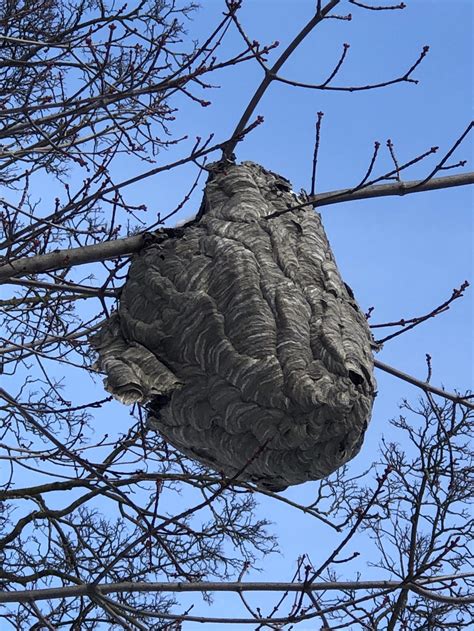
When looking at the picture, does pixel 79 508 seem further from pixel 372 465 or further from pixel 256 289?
pixel 256 289

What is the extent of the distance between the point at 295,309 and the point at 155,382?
2.13 ft

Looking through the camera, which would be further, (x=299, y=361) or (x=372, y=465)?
(x=372, y=465)

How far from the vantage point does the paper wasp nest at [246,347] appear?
3.65m

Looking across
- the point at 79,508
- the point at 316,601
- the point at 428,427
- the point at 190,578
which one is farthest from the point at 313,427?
the point at 79,508

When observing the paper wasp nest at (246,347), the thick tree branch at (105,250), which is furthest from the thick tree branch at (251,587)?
the thick tree branch at (105,250)

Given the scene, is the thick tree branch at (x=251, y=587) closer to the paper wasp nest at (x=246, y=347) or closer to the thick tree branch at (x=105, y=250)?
the paper wasp nest at (x=246, y=347)

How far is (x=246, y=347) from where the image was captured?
12.4 ft

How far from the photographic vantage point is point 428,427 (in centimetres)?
556

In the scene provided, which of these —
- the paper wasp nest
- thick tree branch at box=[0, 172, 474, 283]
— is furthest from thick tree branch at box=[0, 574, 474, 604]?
thick tree branch at box=[0, 172, 474, 283]

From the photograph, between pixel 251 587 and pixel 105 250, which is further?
pixel 251 587

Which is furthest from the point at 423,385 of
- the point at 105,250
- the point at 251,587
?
the point at 105,250

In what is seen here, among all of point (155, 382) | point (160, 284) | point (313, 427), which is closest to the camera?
point (313, 427)

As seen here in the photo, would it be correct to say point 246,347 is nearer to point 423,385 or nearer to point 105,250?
point 105,250

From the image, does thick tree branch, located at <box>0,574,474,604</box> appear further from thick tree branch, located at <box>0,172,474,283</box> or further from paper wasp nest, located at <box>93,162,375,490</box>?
thick tree branch, located at <box>0,172,474,283</box>
